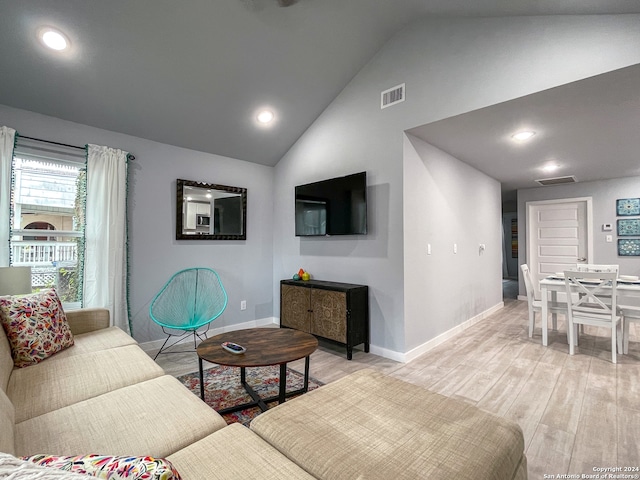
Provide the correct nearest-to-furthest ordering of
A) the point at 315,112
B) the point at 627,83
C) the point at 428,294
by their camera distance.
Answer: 1. the point at 627,83
2. the point at 428,294
3. the point at 315,112

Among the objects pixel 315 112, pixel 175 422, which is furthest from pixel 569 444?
pixel 315 112

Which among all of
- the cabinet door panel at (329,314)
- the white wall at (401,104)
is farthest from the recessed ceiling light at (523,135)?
the cabinet door panel at (329,314)

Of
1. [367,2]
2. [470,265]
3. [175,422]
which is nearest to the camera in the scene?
[175,422]

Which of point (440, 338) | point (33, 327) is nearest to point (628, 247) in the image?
point (440, 338)

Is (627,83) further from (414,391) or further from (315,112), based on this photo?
(315,112)

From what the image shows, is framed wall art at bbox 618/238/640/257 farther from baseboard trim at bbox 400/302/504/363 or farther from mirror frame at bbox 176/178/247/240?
mirror frame at bbox 176/178/247/240

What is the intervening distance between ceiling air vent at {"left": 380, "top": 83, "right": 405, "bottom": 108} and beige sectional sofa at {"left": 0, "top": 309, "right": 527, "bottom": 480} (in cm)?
264

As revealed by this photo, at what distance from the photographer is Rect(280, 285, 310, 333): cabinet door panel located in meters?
3.53

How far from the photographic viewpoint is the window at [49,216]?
108 inches

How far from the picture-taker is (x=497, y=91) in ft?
8.03

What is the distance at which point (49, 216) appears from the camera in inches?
113

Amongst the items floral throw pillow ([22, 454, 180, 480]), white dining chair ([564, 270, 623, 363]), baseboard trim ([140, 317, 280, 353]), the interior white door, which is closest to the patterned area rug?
baseboard trim ([140, 317, 280, 353])

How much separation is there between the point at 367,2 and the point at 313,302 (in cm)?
292

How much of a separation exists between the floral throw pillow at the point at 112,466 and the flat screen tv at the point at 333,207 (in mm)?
2794
